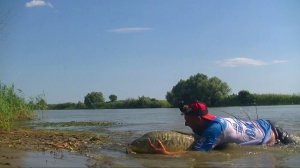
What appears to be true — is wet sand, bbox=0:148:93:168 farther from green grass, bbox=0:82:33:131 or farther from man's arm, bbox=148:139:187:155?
green grass, bbox=0:82:33:131

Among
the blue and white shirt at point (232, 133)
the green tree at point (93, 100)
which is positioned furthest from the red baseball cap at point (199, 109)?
the green tree at point (93, 100)

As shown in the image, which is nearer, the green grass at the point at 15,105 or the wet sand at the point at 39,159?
the wet sand at the point at 39,159

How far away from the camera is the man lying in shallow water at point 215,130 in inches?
318

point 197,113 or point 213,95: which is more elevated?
point 213,95

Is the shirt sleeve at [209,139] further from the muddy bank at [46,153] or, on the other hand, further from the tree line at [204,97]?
the tree line at [204,97]

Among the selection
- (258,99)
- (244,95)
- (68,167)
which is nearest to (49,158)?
(68,167)

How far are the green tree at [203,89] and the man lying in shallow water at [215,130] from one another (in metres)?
43.1

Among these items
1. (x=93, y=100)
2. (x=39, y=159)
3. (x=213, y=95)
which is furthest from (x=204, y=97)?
(x=39, y=159)

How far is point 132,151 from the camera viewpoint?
27.1 feet

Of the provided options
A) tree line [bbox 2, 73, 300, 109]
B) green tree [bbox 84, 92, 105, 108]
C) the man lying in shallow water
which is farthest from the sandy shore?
green tree [bbox 84, 92, 105, 108]

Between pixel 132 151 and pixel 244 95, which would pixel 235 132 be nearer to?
pixel 132 151

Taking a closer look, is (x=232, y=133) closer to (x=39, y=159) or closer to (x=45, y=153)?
(x=45, y=153)

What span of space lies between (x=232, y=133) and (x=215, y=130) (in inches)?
22.1

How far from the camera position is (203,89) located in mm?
55469
